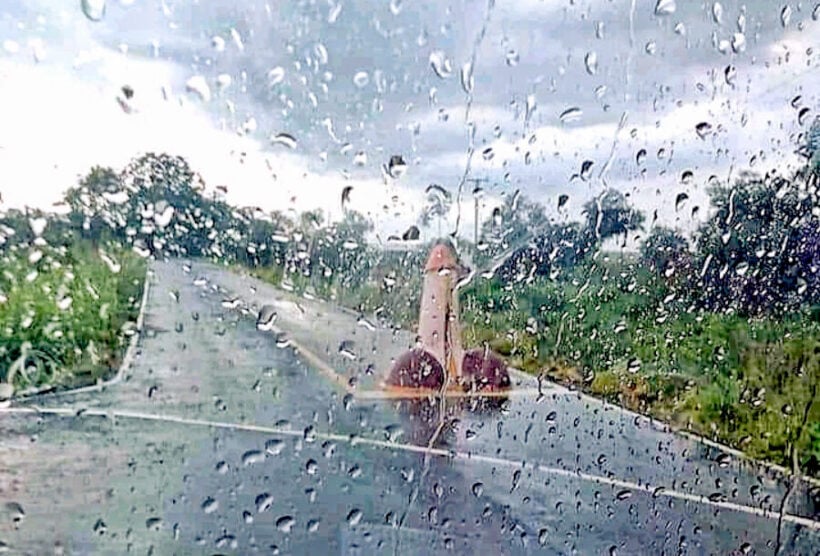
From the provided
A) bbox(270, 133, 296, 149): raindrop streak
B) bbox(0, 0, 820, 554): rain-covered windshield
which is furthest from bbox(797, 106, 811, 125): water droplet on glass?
bbox(270, 133, 296, 149): raindrop streak

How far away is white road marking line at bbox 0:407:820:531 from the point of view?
3.78 ft

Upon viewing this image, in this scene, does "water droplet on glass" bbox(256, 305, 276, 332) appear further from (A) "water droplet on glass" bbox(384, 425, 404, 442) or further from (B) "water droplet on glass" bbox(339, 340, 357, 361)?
(A) "water droplet on glass" bbox(384, 425, 404, 442)

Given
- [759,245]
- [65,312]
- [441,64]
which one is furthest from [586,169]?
[65,312]

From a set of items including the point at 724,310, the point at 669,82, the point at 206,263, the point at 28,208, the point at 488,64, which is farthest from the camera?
the point at 724,310

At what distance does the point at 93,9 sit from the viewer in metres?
1.11

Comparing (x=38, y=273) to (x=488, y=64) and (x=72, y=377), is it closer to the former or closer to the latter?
(x=72, y=377)

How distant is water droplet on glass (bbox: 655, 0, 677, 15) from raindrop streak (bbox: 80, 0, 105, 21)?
0.78 m

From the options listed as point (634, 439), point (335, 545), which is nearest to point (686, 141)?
point (634, 439)

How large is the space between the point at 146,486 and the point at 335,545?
267 millimetres

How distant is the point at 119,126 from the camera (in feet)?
3.64

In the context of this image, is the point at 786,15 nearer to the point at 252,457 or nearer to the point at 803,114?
the point at 803,114

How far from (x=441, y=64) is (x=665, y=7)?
372 millimetres

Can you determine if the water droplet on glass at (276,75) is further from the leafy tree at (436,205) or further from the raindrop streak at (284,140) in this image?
the leafy tree at (436,205)

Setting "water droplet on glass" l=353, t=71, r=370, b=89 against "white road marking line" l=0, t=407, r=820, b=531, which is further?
"water droplet on glass" l=353, t=71, r=370, b=89
